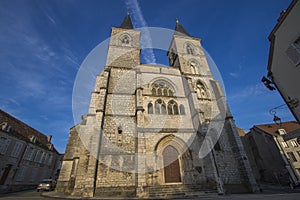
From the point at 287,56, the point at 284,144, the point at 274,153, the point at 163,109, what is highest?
the point at 163,109

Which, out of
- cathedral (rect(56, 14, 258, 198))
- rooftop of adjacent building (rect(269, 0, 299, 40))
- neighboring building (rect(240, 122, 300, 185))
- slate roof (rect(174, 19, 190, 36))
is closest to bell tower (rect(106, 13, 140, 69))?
cathedral (rect(56, 14, 258, 198))

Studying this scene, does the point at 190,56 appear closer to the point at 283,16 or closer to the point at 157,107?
the point at 157,107

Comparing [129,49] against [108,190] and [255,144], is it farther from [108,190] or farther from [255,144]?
[255,144]

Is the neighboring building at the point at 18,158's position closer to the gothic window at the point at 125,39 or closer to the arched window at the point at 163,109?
the gothic window at the point at 125,39

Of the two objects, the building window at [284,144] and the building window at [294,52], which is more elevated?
the building window at [294,52]

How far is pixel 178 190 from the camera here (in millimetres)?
9008

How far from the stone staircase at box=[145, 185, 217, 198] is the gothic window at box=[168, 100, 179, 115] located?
589 cm

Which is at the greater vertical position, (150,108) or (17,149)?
(150,108)

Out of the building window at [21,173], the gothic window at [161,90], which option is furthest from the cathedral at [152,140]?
the building window at [21,173]

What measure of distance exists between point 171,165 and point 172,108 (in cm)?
493

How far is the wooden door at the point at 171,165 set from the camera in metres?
10.4

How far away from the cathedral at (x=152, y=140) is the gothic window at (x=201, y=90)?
117 millimetres

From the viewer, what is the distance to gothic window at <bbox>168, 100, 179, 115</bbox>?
13102mm

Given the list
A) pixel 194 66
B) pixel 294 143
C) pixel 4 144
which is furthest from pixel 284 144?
pixel 4 144
